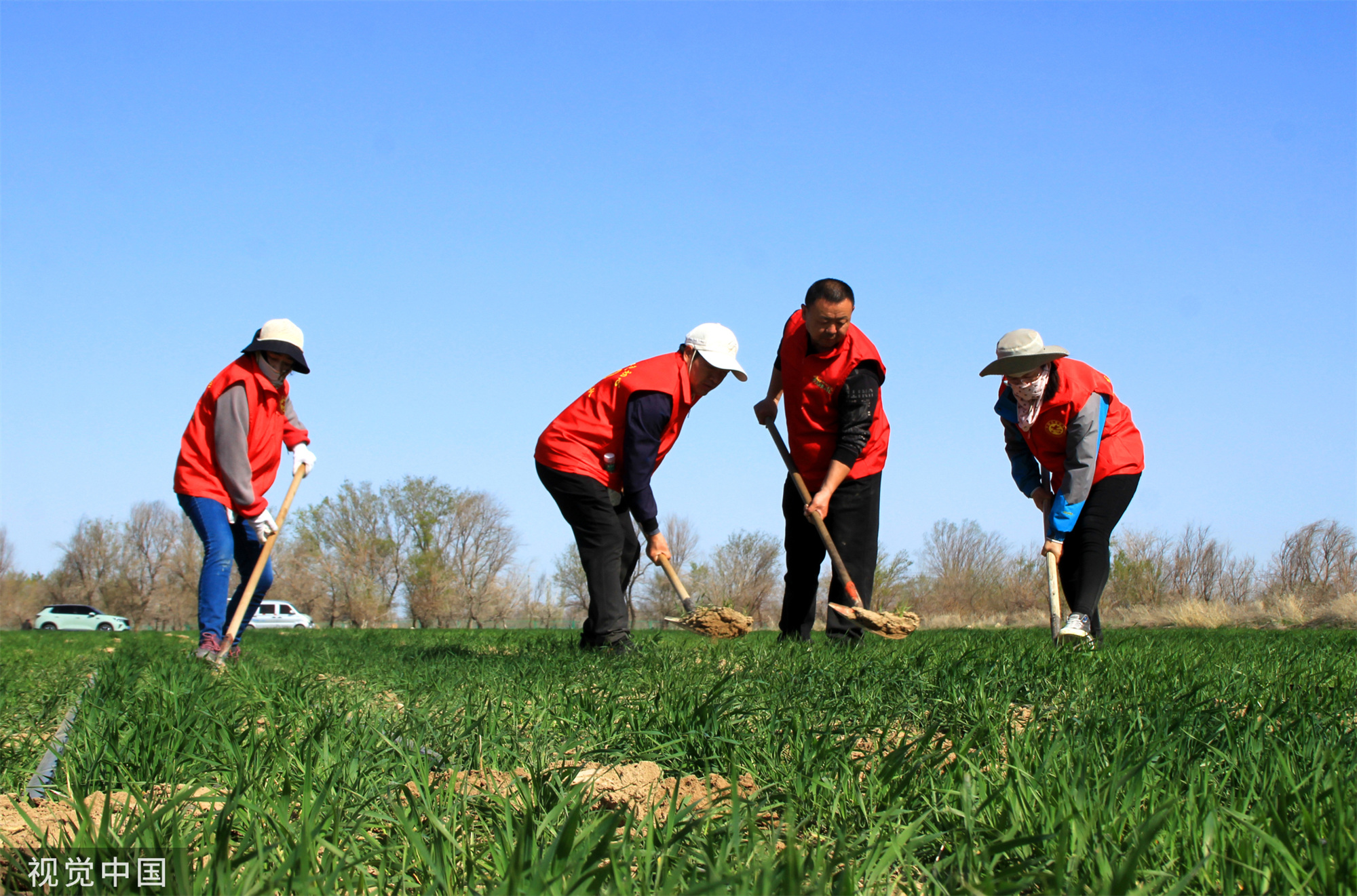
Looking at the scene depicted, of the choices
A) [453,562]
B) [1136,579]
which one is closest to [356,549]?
[453,562]

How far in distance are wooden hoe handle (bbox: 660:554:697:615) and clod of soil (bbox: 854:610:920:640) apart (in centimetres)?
104

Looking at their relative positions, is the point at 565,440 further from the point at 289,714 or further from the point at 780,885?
the point at 780,885

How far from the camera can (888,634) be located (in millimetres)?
5875

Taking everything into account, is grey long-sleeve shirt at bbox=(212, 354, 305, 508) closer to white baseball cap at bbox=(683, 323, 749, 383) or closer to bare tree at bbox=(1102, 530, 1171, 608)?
white baseball cap at bbox=(683, 323, 749, 383)

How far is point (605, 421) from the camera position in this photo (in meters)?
6.14

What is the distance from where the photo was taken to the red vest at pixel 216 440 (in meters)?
6.20

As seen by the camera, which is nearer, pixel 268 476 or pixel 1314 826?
pixel 1314 826

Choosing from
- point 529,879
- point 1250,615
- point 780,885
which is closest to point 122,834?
point 529,879

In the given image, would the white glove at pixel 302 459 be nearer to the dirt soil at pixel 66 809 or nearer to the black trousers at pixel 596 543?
the black trousers at pixel 596 543

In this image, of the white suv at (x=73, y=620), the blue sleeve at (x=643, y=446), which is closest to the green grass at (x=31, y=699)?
the blue sleeve at (x=643, y=446)

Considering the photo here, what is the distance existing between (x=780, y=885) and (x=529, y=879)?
0.39 metres

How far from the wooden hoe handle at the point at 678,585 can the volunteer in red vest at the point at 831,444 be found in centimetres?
62

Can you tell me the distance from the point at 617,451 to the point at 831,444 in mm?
1488

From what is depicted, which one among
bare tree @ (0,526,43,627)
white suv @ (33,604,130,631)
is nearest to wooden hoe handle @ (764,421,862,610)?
white suv @ (33,604,130,631)
